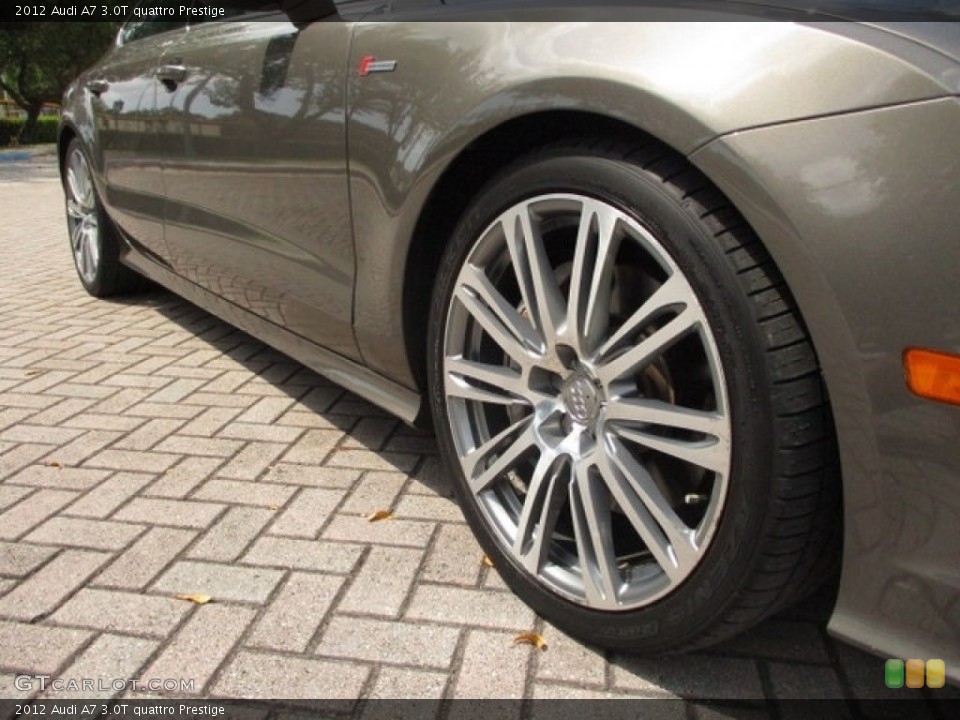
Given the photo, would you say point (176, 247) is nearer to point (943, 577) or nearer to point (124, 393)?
point (124, 393)

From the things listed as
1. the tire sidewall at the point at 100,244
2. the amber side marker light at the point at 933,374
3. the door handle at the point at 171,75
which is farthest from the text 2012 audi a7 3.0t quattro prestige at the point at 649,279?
the tire sidewall at the point at 100,244

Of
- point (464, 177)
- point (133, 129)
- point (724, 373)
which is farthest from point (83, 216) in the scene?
point (724, 373)

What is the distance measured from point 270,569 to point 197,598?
0.19 meters

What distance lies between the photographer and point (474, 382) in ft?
6.52

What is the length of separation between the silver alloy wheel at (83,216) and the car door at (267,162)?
1.65 metres

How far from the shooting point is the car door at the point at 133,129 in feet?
11.3

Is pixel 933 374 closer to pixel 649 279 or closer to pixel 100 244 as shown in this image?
pixel 649 279

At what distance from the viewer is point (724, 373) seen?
139 centimetres

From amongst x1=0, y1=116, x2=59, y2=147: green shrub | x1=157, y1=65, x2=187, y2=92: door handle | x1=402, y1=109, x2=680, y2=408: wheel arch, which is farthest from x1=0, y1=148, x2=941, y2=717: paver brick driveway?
x1=0, y1=116, x2=59, y2=147: green shrub

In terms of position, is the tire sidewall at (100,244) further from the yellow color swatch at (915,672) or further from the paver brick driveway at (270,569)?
the yellow color swatch at (915,672)

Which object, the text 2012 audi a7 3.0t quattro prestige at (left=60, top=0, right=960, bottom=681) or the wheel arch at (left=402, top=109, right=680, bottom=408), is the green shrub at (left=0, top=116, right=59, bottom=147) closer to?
the text 2012 audi a7 3.0t quattro prestige at (left=60, top=0, right=960, bottom=681)

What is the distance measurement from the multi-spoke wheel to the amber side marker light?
0.16 meters

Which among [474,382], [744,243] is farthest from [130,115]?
[744,243]

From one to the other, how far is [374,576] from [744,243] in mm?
1243
